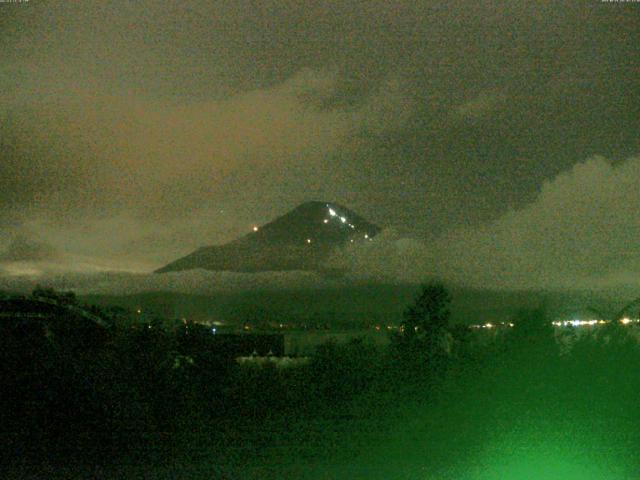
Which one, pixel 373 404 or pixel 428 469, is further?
pixel 373 404

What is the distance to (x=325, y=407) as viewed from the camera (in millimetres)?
9945

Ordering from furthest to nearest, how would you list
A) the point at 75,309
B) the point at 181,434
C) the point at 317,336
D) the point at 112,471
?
the point at 317,336, the point at 75,309, the point at 181,434, the point at 112,471

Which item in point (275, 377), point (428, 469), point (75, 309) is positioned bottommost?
point (428, 469)

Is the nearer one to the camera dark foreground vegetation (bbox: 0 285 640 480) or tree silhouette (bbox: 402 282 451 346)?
dark foreground vegetation (bbox: 0 285 640 480)

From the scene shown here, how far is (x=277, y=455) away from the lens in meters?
8.39

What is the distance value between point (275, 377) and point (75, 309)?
124 inches

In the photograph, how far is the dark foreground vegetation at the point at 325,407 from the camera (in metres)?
8.22

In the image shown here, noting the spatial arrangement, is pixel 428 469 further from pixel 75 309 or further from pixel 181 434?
pixel 75 309

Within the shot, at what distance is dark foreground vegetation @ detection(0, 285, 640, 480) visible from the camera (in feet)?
27.0

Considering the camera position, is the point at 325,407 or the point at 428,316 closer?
the point at 325,407

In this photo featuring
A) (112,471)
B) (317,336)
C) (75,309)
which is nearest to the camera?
(112,471)

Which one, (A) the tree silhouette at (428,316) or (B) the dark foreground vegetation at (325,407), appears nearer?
(B) the dark foreground vegetation at (325,407)

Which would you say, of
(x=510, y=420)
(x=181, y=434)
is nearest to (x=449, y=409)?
(x=510, y=420)

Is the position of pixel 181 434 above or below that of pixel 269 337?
below
